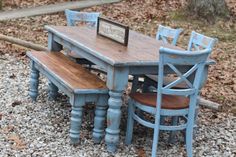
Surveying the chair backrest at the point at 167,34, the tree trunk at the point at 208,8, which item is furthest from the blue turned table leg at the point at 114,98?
the tree trunk at the point at 208,8

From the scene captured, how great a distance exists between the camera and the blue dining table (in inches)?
197

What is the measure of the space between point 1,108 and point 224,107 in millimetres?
2919

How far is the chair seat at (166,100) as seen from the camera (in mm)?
5148

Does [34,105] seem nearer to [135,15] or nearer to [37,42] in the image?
[37,42]

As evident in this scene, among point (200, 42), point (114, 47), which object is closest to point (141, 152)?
point (114, 47)

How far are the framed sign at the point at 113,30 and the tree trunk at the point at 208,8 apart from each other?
619 centimetres

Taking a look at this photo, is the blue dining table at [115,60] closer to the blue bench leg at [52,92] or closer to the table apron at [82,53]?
the table apron at [82,53]

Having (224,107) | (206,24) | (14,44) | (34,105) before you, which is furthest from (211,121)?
(206,24)

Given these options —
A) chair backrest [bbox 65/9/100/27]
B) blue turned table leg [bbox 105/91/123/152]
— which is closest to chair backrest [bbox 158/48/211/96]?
blue turned table leg [bbox 105/91/123/152]

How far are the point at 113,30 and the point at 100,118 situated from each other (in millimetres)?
1181

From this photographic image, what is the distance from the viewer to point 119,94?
5.04 meters

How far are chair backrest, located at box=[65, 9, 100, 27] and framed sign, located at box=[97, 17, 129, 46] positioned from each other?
4.35 ft

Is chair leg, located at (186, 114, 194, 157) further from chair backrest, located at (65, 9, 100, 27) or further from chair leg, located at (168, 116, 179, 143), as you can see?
chair backrest, located at (65, 9, 100, 27)

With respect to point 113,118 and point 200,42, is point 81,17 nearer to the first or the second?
point 200,42
